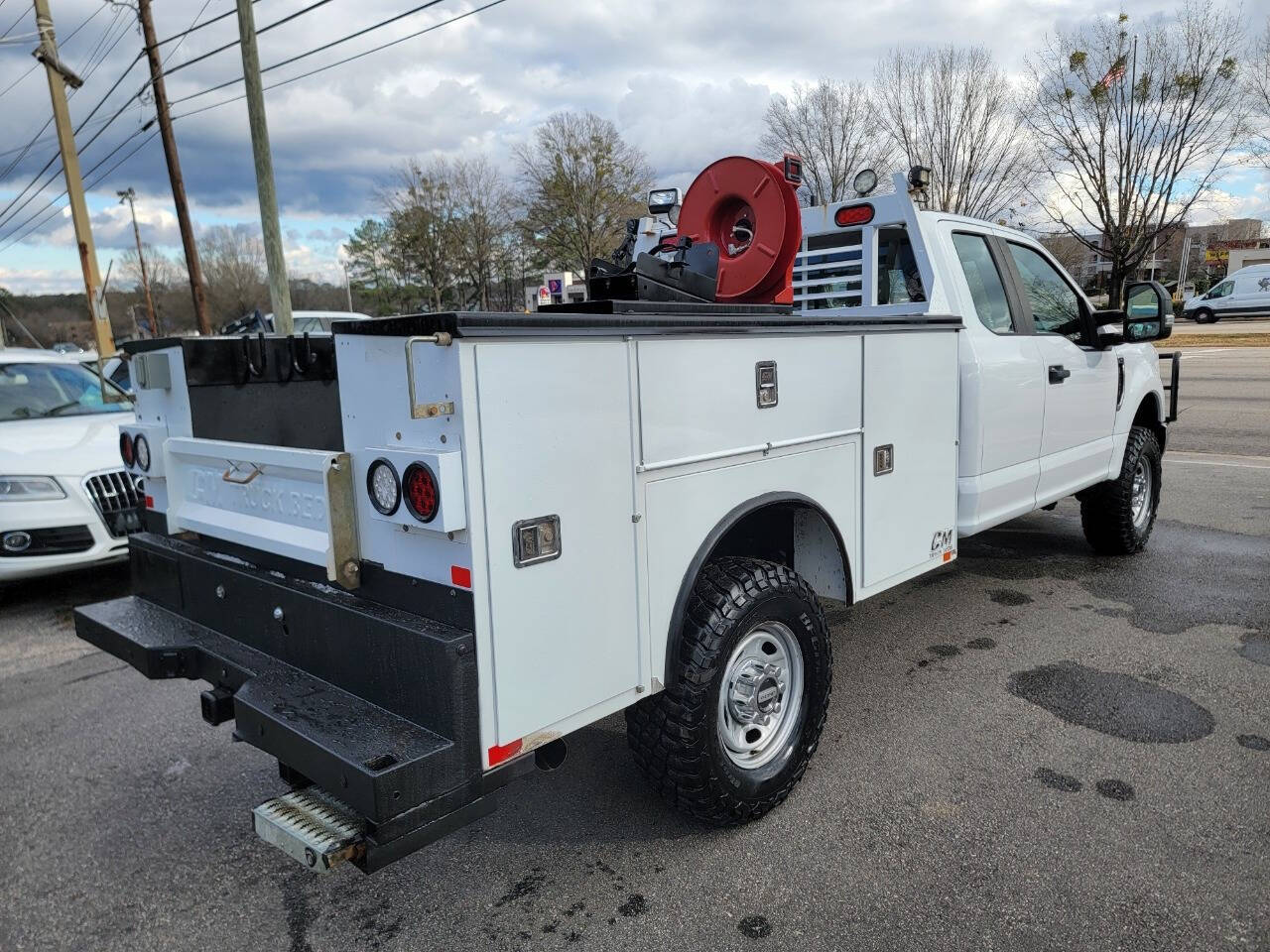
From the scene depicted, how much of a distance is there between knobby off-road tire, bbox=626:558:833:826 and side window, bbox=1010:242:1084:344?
273 centimetres

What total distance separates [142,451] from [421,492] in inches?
73.9

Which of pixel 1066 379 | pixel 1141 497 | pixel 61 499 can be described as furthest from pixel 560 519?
pixel 1141 497

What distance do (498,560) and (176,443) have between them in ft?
5.63

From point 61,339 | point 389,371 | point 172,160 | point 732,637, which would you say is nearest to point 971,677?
point 732,637

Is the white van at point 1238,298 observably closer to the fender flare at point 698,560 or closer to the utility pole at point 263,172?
the utility pole at point 263,172

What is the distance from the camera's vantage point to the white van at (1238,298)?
36688mm

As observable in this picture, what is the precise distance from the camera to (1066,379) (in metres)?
4.93

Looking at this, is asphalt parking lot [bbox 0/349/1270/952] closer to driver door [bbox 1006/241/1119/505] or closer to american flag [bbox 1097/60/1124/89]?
driver door [bbox 1006/241/1119/505]

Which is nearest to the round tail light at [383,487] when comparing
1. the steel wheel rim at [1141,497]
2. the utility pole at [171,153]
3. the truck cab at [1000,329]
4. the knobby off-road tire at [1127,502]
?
the truck cab at [1000,329]

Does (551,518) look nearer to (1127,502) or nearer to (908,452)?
(908,452)

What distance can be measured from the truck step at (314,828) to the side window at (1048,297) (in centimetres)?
425

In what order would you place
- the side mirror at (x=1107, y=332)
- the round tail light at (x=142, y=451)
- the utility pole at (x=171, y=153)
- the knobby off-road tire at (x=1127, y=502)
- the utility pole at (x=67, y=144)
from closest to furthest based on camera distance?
the round tail light at (x=142, y=451), the side mirror at (x=1107, y=332), the knobby off-road tire at (x=1127, y=502), the utility pole at (x=67, y=144), the utility pole at (x=171, y=153)

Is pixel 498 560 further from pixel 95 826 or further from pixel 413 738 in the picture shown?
pixel 95 826

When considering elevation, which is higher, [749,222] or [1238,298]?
[749,222]
